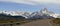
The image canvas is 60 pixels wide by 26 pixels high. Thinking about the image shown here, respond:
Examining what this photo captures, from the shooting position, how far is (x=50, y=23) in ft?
11.8

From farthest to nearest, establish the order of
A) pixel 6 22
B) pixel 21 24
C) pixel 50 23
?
pixel 50 23, pixel 21 24, pixel 6 22

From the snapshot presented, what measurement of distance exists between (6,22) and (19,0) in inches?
91.3

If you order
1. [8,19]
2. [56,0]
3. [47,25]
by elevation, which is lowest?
[47,25]

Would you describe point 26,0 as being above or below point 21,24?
above

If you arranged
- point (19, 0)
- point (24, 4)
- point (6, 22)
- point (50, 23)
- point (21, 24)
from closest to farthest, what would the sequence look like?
point (6, 22) < point (21, 24) < point (50, 23) < point (19, 0) < point (24, 4)

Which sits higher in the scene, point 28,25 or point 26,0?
point 26,0

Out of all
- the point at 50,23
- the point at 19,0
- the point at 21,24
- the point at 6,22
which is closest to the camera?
the point at 6,22

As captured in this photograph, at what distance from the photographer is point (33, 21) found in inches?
137

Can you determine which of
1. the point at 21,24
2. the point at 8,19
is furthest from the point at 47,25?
the point at 8,19

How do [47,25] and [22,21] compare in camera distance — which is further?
[47,25]

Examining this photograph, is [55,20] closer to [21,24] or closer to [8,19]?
[21,24]

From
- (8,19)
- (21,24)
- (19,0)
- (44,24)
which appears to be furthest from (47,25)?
(19,0)

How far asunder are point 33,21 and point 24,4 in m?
2.27

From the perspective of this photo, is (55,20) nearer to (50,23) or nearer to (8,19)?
(50,23)
